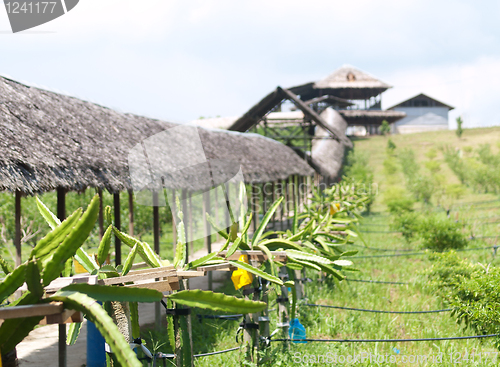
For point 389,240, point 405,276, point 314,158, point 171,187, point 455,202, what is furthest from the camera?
point 455,202

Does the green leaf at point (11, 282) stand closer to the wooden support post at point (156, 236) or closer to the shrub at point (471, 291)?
the shrub at point (471, 291)

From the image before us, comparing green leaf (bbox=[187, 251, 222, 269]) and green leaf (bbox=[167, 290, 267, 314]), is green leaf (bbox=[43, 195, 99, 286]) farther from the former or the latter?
green leaf (bbox=[187, 251, 222, 269])

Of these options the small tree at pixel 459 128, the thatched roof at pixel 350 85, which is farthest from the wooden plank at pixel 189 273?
the small tree at pixel 459 128

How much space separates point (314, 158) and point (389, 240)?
5698mm

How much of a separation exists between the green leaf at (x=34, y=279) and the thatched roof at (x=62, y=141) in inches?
118

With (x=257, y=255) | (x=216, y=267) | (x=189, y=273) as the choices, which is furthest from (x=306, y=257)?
(x=189, y=273)

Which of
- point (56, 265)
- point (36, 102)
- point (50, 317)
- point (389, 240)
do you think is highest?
point (36, 102)

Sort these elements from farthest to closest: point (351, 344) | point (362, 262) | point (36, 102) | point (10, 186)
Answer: point (362, 262)
point (36, 102)
point (351, 344)
point (10, 186)

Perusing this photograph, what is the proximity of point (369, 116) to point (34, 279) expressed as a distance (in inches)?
1384

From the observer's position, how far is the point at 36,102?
5598 millimetres

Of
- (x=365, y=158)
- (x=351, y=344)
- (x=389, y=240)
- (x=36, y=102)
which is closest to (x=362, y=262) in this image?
(x=389, y=240)

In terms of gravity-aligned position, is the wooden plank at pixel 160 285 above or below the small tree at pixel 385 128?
below

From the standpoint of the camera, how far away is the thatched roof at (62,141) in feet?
14.4

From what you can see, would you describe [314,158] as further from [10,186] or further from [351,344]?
[10,186]
